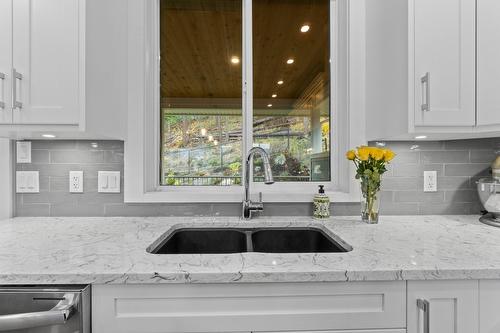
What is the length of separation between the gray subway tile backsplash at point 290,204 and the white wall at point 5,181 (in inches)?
1.7

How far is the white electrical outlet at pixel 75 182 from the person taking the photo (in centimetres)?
154

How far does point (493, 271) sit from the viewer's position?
2.86 feet

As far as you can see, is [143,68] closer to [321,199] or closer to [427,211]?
[321,199]

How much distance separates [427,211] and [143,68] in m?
1.82

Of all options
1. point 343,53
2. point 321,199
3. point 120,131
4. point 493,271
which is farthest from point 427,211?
point 120,131

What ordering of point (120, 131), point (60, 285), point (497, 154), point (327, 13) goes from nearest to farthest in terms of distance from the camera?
point (60, 285)
point (120, 131)
point (497, 154)
point (327, 13)

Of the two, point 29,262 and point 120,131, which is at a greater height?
point 120,131

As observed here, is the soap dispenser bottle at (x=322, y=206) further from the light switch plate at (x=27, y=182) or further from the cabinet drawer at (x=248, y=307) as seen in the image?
the light switch plate at (x=27, y=182)

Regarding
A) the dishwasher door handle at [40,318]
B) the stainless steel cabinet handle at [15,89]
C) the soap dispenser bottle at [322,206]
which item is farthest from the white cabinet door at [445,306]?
the stainless steel cabinet handle at [15,89]

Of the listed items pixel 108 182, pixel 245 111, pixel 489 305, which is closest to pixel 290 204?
pixel 245 111

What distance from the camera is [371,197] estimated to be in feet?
4.65

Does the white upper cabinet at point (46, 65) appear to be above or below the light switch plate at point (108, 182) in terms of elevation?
above

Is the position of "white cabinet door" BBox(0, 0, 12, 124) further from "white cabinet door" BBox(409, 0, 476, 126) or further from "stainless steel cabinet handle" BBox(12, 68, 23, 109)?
"white cabinet door" BBox(409, 0, 476, 126)

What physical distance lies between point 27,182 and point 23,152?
0.55ft
